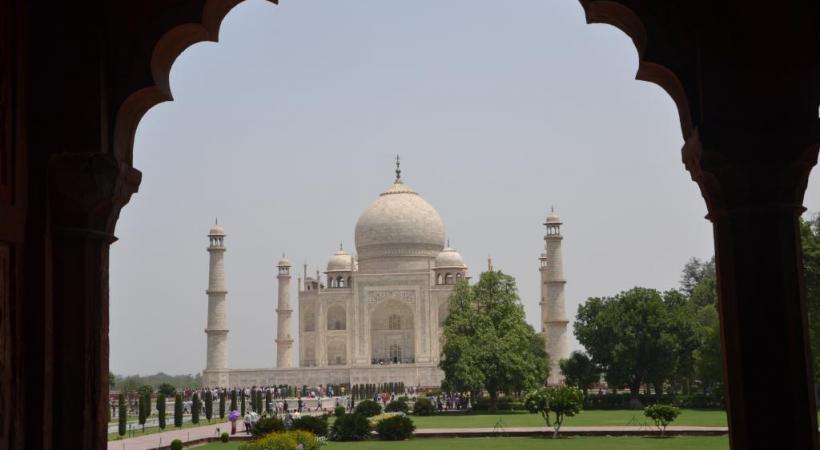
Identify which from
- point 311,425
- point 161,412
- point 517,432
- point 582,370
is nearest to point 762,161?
point 311,425

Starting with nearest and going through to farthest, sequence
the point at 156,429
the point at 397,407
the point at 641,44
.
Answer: the point at 641,44, the point at 156,429, the point at 397,407

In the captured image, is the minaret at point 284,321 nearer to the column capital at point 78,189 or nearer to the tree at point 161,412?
the tree at point 161,412

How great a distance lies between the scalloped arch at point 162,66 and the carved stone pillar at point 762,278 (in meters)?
1.89

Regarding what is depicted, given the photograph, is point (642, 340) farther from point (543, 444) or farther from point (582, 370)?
point (543, 444)

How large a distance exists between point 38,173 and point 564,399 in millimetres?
17023

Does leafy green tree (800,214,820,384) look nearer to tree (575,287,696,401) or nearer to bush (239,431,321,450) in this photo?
tree (575,287,696,401)

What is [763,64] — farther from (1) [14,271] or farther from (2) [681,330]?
(2) [681,330]

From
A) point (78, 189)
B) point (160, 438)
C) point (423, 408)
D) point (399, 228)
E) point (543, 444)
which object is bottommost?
point (543, 444)

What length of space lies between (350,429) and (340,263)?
35.4 metres

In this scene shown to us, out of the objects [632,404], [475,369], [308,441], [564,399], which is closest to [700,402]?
[632,404]

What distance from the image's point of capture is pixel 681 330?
1163 inches

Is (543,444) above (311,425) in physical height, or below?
below

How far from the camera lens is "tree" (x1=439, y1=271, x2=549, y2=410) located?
2781cm

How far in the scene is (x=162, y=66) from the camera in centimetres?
410
